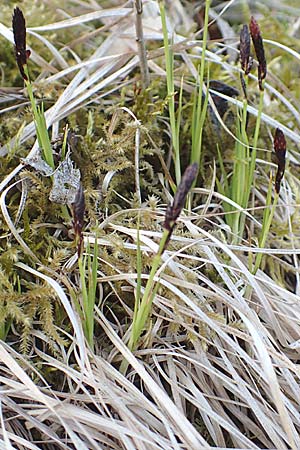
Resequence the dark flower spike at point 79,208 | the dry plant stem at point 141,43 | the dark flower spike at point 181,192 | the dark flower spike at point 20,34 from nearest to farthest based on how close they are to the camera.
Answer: the dark flower spike at point 181,192 → the dark flower spike at point 79,208 → the dark flower spike at point 20,34 → the dry plant stem at point 141,43

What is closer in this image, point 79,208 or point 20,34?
point 79,208

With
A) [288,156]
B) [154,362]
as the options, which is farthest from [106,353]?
[288,156]

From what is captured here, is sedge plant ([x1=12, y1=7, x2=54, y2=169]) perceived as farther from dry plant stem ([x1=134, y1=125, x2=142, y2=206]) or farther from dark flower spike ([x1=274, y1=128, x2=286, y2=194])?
dark flower spike ([x1=274, y1=128, x2=286, y2=194])

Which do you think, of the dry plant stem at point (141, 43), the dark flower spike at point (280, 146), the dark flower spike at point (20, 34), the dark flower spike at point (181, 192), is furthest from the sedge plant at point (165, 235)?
the dry plant stem at point (141, 43)

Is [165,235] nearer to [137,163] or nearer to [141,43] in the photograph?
[137,163]

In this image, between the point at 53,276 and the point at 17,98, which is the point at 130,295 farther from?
the point at 17,98

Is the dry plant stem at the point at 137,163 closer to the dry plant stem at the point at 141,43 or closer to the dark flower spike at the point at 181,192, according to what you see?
the dry plant stem at the point at 141,43

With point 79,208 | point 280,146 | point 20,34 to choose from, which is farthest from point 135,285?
point 20,34
